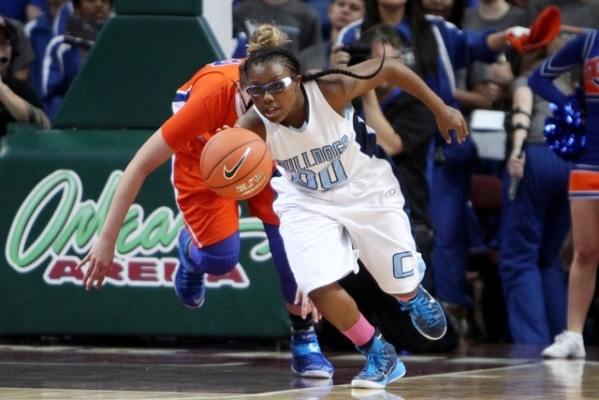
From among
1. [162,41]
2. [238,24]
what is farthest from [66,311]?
[238,24]

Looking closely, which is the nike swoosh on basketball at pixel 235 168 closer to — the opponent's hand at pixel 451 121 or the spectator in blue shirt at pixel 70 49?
the opponent's hand at pixel 451 121

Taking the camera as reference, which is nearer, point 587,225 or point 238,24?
point 587,225

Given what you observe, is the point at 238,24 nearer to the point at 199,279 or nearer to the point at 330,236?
the point at 199,279

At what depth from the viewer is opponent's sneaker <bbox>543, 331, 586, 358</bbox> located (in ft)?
24.1

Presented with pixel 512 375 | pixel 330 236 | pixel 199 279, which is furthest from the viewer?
pixel 199 279

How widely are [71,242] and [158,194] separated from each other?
63 cm

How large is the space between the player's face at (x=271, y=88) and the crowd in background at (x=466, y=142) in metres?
2.04

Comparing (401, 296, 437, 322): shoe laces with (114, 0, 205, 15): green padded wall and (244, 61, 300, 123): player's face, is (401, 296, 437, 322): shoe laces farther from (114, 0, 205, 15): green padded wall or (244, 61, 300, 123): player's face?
(114, 0, 205, 15): green padded wall

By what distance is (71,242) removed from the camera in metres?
7.98

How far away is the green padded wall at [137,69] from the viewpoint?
794cm

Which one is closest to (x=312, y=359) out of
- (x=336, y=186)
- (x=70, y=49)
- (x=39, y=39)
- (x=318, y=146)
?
(x=336, y=186)

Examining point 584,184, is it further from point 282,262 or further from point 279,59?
point 279,59

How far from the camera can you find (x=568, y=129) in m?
7.59

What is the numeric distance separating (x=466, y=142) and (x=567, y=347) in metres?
1.70
